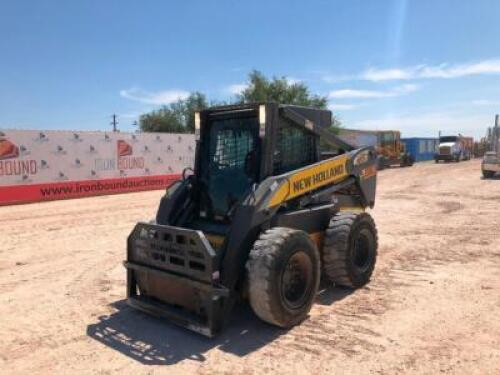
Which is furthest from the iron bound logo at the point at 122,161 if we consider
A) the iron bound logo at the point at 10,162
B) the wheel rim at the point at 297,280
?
the wheel rim at the point at 297,280

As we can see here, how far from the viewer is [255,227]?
4.83 meters

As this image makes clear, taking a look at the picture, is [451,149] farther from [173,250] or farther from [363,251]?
[173,250]

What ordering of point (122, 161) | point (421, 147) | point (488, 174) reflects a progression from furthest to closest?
1. point (421, 147)
2. point (488, 174)
3. point (122, 161)

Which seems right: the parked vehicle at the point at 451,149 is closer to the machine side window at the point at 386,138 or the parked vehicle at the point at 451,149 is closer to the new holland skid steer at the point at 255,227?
the machine side window at the point at 386,138

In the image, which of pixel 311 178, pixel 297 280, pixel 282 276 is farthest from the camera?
pixel 311 178

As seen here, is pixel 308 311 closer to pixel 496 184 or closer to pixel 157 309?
pixel 157 309

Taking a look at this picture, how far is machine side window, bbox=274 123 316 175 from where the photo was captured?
5.53 metres

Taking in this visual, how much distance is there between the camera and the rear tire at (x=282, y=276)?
4.51 m

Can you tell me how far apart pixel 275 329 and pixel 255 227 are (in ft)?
3.64

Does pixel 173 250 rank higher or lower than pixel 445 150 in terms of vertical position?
lower

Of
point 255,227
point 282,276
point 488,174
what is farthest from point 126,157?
point 488,174

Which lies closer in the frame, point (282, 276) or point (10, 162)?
point (282, 276)

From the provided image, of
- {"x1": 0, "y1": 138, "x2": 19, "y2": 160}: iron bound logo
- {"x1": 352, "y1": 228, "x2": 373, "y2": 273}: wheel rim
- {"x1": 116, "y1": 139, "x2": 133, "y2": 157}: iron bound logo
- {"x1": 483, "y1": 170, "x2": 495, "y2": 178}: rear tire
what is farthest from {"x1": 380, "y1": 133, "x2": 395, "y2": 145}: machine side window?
{"x1": 352, "y1": 228, "x2": 373, "y2": 273}: wheel rim

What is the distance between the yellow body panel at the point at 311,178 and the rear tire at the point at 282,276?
0.42m
